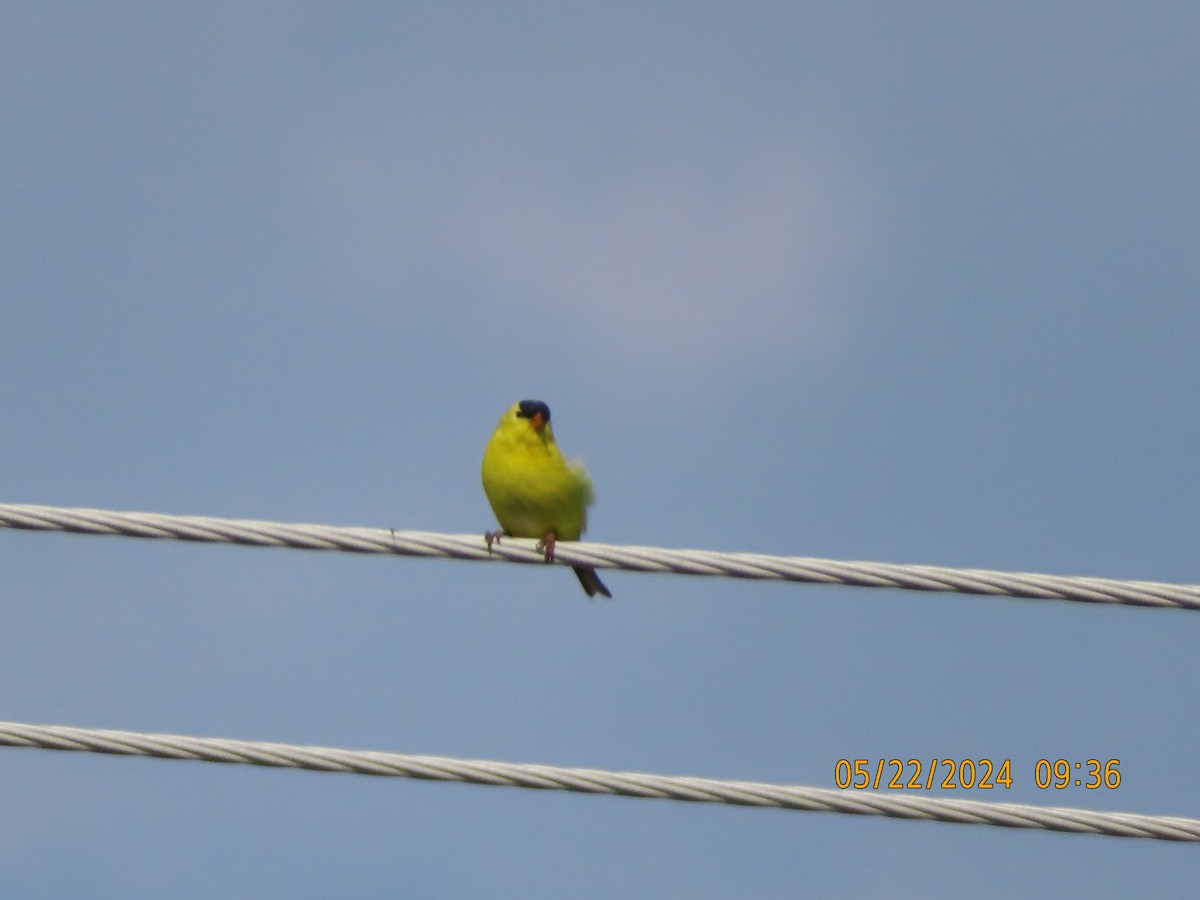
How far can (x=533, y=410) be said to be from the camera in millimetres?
9039

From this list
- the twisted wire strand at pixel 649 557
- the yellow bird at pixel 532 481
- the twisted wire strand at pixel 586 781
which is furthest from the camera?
the yellow bird at pixel 532 481

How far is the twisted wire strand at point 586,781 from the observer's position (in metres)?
4.40

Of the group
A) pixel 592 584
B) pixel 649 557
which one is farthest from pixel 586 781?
pixel 592 584

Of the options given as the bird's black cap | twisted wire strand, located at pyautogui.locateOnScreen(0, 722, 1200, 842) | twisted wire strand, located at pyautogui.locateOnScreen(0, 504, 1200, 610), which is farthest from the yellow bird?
twisted wire strand, located at pyautogui.locateOnScreen(0, 722, 1200, 842)

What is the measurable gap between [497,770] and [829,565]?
1116 millimetres

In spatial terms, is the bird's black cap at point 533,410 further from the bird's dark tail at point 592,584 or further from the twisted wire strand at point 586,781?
the twisted wire strand at point 586,781

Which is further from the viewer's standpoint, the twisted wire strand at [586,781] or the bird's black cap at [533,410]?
the bird's black cap at [533,410]

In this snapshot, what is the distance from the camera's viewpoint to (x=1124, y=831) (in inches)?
174

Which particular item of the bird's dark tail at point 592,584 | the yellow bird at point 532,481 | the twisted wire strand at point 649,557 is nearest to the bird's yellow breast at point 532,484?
the yellow bird at point 532,481

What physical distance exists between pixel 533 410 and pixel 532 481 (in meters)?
0.45

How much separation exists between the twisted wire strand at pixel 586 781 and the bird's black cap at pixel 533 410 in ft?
15.4

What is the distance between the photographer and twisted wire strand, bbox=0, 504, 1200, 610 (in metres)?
4.66

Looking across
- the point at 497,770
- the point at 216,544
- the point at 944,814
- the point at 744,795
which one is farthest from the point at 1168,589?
the point at 216,544

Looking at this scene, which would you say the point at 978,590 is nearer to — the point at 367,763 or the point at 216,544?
the point at 367,763
